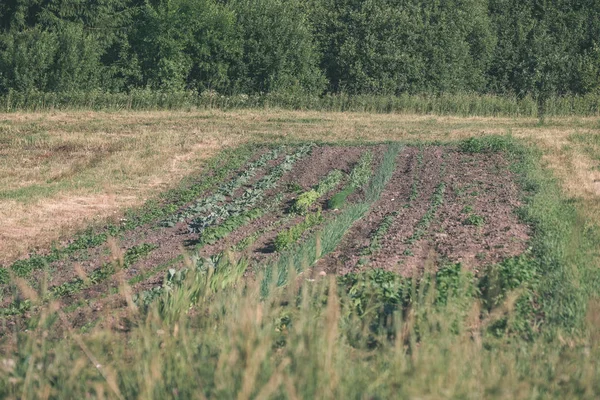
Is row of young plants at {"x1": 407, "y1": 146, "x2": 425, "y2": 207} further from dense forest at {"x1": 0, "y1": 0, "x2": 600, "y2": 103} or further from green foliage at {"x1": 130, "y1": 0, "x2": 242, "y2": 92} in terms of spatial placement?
green foliage at {"x1": 130, "y1": 0, "x2": 242, "y2": 92}

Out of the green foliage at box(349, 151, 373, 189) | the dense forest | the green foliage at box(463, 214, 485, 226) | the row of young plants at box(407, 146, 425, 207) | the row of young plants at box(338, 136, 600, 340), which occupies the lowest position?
the green foliage at box(349, 151, 373, 189)

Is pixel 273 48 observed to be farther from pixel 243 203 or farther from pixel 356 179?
pixel 243 203

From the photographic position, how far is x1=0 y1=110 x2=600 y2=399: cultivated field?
4797 mm

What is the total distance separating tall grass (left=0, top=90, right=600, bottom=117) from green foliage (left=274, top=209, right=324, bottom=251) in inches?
759

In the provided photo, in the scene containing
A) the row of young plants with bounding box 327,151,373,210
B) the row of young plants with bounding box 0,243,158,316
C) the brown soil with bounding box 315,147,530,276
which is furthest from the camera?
the row of young plants with bounding box 327,151,373,210

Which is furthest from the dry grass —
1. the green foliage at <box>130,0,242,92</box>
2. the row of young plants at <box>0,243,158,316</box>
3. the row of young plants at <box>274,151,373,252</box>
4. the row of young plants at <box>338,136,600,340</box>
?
the green foliage at <box>130,0,242,92</box>

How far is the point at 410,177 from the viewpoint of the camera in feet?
56.9

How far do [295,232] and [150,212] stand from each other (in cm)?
415

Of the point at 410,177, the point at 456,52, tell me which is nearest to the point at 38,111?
the point at 410,177

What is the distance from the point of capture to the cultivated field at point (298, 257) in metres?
4.80

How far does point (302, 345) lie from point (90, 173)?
15.9m

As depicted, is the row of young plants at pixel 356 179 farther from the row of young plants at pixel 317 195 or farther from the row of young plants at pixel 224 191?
the row of young plants at pixel 224 191

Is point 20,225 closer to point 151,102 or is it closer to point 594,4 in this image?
point 151,102

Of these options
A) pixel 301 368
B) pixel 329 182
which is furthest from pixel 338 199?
pixel 301 368
